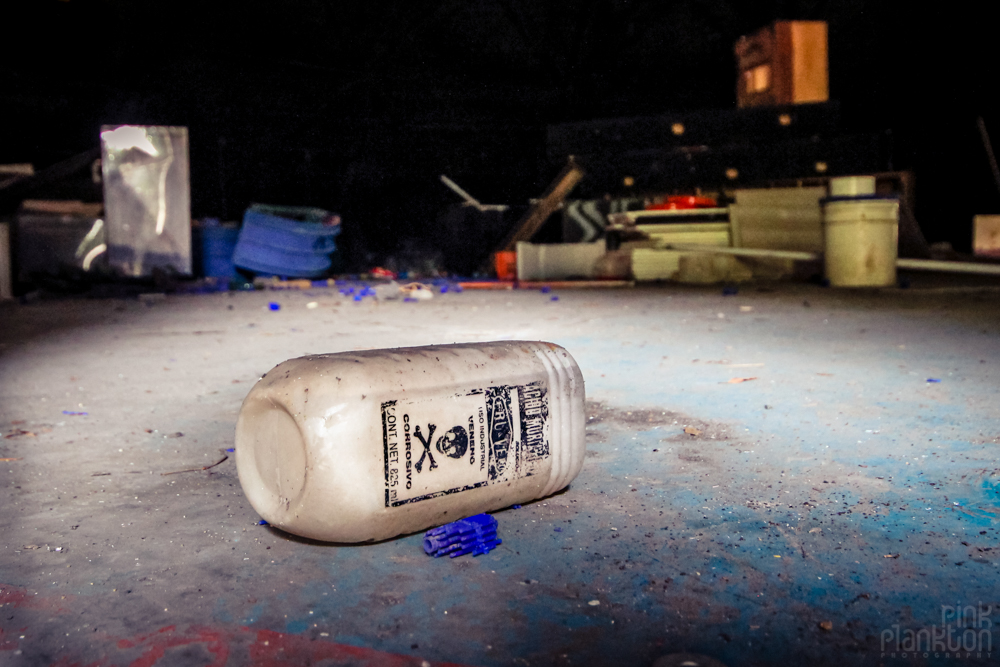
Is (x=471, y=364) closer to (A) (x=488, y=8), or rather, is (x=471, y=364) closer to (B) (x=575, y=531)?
(B) (x=575, y=531)

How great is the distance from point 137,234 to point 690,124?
8182mm

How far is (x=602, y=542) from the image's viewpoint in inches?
68.1

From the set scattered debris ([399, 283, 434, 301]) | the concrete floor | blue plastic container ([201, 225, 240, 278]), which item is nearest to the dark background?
blue plastic container ([201, 225, 240, 278])

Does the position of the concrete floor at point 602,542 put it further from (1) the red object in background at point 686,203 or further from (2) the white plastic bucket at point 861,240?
(1) the red object in background at point 686,203

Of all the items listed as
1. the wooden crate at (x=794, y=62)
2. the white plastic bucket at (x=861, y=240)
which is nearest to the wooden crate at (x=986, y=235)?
the wooden crate at (x=794, y=62)

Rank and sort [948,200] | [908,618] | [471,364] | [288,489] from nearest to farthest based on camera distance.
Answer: [908,618] → [288,489] → [471,364] → [948,200]

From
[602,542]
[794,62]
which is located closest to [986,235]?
[794,62]

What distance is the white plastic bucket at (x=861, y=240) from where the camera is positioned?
8102mm

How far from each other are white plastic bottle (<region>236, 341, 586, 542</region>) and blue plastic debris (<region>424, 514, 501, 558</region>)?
0.08m

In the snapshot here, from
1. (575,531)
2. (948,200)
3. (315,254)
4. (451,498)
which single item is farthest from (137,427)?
(948,200)

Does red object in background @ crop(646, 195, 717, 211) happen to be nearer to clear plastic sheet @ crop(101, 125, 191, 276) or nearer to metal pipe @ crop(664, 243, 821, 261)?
metal pipe @ crop(664, 243, 821, 261)

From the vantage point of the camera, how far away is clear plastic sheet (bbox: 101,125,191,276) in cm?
1016

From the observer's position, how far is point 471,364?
185 cm

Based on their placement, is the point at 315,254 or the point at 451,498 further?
the point at 315,254
